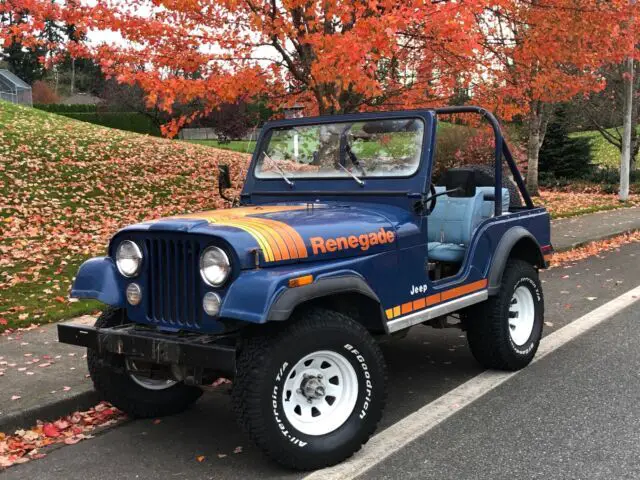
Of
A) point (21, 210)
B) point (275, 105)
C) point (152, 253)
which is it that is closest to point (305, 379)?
point (152, 253)

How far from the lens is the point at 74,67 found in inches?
2931

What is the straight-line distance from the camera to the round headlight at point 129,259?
3721 millimetres

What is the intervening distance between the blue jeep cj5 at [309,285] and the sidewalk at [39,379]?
481 mm

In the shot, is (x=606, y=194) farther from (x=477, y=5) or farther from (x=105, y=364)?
(x=105, y=364)

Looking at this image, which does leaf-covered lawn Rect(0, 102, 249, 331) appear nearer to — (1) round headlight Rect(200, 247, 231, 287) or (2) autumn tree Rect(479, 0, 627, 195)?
(1) round headlight Rect(200, 247, 231, 287)

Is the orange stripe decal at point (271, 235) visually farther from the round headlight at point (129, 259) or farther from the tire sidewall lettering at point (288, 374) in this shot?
the tire sidewall lettering at point (288, 374)

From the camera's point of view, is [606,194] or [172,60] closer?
[172,60]

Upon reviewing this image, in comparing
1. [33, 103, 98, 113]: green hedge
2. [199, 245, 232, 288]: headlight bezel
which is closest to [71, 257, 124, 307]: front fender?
[199, 245, 232, 288]: headlight bezel

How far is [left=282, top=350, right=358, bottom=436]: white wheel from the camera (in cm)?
349

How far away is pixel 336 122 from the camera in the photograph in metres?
4.77

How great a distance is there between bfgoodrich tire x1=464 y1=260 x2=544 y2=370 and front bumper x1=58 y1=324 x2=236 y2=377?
Answer: 2.10 meters

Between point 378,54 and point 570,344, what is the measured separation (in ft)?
11.5

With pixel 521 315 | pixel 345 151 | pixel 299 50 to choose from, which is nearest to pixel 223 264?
pixel 345 151

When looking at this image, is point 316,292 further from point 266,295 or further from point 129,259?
point 129,259
